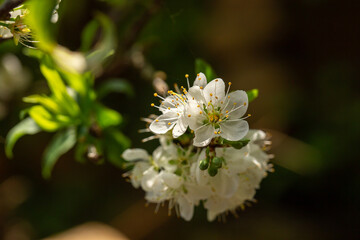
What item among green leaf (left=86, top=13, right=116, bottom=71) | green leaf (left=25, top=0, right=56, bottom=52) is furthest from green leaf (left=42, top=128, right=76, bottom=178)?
green leaf (left=25, top=0, right=56, bottom=52)

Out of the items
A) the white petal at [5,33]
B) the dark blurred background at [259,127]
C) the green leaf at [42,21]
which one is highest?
the green leaf at [42,21]

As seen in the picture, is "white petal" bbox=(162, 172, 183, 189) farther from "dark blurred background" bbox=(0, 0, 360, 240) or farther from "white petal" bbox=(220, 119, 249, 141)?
"dark blurred background" bbox=(0, 0, 360, 240)

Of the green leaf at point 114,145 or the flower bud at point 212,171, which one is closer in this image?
the flower bud at point 212,171

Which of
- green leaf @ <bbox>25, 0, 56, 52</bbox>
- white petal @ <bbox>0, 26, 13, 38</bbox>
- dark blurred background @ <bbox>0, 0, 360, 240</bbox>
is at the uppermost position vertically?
green leaf @ <bbox>25, 0, 56, 52</bbox>

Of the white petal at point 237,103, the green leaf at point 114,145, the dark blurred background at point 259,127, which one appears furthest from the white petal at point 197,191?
the dark blurred background at point 259,127

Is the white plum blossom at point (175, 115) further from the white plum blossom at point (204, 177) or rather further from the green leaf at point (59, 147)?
the green leaf at point (59, 147)

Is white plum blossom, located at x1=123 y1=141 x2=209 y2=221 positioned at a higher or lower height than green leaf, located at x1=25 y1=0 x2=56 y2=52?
lower

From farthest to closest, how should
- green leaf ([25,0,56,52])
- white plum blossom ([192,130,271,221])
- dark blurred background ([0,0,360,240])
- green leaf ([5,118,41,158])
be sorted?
1. dark blurred background ([0,0,360,240])
2. green leaf ([5,118,41,158])
3. white plum blossom ([192,130,271,221])
4. green leaf ([25,0,56,52])
